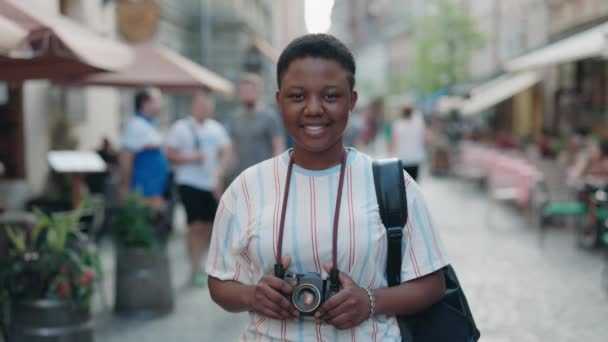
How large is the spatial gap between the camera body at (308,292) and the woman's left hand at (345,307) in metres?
0.02

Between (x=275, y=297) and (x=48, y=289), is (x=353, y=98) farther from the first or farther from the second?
(x=48, y=289)

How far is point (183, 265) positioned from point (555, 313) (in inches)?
160

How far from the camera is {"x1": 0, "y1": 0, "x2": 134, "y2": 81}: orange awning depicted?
17.4 feet

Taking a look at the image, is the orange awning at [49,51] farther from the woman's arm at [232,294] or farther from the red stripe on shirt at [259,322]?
the red stripe on shirt at [259,322]

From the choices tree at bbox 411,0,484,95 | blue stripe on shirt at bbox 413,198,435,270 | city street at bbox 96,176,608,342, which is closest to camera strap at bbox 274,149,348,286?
blue stripe on shirt at bbox 413,198,435,270

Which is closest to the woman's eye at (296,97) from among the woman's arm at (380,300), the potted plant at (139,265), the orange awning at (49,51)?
the woman's arm at (380,300)

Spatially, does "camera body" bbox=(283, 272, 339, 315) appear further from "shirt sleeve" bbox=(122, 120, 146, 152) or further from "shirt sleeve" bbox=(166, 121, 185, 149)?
"shirt sleeve" bbox=(166, 121, 185, 149)

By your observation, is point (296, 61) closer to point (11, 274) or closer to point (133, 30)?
point (11, 274)

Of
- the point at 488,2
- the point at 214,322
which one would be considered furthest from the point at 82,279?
the point at 488,2

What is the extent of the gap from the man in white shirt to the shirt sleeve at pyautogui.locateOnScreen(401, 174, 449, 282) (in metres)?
5.84

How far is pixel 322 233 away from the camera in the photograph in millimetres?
2131

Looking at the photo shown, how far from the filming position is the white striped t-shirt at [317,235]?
2.14 metres

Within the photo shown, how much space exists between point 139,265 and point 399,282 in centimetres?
485

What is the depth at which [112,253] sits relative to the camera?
32.7 ft
